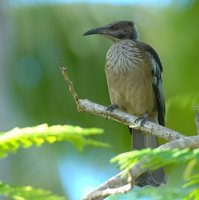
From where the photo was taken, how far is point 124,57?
295 inches

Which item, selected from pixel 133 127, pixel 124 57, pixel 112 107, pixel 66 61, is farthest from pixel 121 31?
pixel 66 61

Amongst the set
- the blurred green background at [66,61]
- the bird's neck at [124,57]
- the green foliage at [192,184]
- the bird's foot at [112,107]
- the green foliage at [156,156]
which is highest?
the blurred green background at [66,61]

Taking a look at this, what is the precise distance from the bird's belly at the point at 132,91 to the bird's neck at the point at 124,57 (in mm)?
75

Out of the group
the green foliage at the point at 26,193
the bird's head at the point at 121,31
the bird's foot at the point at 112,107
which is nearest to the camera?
the green foliage at the point at 26,193

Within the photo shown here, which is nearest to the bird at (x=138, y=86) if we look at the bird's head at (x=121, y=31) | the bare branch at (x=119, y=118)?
the bird's head at (x=121, y=31)

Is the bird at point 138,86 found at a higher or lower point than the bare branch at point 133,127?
higher

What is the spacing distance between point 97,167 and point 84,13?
318cm

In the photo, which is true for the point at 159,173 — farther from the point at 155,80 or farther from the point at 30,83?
the point at 30,83

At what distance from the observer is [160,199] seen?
218cm

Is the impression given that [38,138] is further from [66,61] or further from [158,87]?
[66,61]

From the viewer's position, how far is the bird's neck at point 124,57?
7.38 meters

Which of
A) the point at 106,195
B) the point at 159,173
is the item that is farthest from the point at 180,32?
the point at 106,195

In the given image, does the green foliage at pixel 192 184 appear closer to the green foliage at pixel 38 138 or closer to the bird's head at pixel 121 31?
the green foliage at pixel 38 138

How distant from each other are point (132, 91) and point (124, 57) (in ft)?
1.41
